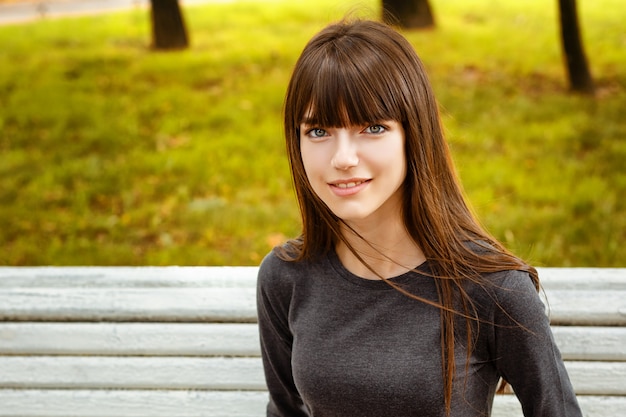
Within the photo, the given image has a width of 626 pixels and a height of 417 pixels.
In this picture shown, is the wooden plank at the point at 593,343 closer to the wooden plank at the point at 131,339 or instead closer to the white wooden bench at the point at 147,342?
the white wooden bench at the point at 147,342

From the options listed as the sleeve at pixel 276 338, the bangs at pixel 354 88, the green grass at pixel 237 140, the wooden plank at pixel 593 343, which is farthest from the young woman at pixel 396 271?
the green grass at pixel 237 140

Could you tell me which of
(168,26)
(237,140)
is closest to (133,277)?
(237,140)

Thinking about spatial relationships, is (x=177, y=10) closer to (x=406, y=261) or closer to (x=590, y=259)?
(x=590, y=259)

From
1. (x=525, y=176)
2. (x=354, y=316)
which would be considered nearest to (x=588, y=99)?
(x=525, y=176)

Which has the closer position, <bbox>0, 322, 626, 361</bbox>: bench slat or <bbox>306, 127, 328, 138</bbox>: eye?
<bbox>306, 127, 328, 138</bbox>: eye

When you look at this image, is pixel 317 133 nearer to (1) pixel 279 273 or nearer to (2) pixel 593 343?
(1) pixel 279 273

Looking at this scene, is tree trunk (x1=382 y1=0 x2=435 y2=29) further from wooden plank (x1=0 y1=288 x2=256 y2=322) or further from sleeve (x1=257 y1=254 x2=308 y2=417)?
sleeve (x1=257 y1=254 x2=308 y2=417)

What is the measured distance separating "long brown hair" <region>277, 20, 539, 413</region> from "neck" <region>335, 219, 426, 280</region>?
37 mm

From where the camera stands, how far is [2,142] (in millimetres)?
5941

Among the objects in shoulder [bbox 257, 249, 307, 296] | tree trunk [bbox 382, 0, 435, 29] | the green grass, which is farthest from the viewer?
tree trunk [bbox 382, 0, 435, 29]

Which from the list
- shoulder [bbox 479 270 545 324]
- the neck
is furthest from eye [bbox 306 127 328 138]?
shoulder [bbox 479 270 545 324]

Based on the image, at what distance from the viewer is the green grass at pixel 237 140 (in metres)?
4.67

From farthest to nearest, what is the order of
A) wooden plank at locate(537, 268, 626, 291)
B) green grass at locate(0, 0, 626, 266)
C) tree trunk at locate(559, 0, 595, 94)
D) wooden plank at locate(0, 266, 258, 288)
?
tree trunk at locate(559, 0, 595, 94) < green grass at locate(0, 0, 626, 266) < wooden plank at locate(0, 266, 258, 288) < wooden plank at locate(537, 268, 626, 291)

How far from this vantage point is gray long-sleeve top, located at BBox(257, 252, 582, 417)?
1773mm
